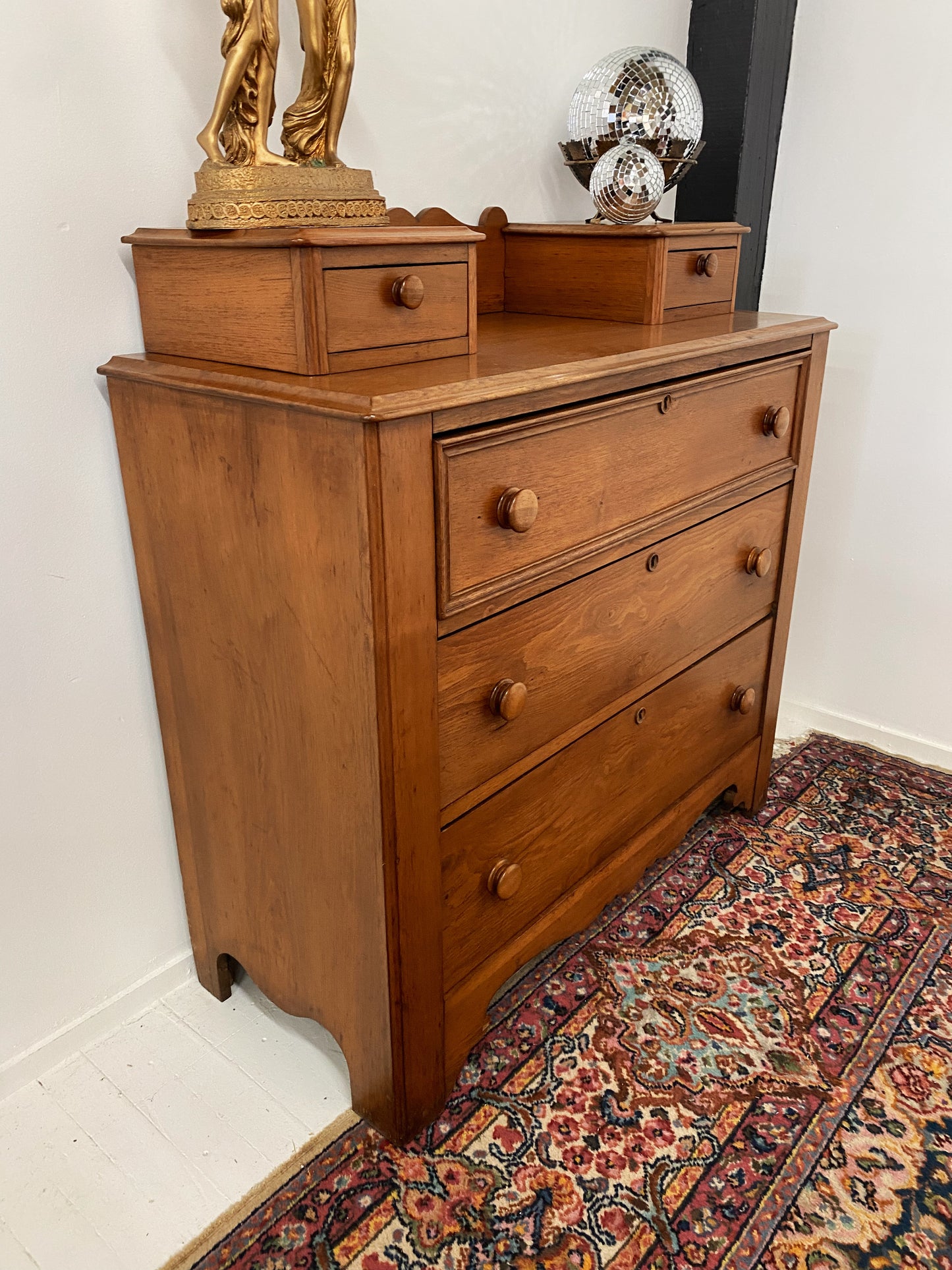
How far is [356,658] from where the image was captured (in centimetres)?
102

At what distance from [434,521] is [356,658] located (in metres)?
0.17

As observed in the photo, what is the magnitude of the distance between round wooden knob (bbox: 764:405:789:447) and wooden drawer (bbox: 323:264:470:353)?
0.63 metres

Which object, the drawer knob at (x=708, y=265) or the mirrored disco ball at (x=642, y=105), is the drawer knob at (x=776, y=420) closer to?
the drawer knob at (x=708, y=265)

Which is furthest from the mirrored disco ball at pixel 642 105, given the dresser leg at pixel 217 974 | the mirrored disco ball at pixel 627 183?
the dresser leg at pixel 217 974

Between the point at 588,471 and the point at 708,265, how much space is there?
595 millimetres

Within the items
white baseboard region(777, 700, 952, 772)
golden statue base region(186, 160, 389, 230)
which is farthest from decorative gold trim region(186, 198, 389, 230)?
white baseboard region(777, 700, 952, 772)

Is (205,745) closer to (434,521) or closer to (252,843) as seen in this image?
(252,843)

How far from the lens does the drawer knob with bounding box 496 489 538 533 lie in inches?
42.4

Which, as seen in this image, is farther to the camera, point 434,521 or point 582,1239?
point 582,1239

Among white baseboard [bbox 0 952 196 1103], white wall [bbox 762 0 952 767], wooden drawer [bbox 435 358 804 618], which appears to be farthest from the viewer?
white wall [bbox 762 0 952 767]

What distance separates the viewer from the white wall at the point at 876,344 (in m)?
1.95

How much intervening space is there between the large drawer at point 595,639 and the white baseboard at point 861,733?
704mm

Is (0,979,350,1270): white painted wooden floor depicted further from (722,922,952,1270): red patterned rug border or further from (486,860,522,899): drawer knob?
(722,922,952,1270): red patterned rug border

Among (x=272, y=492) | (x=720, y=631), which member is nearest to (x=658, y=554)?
(x=720, y=631)
